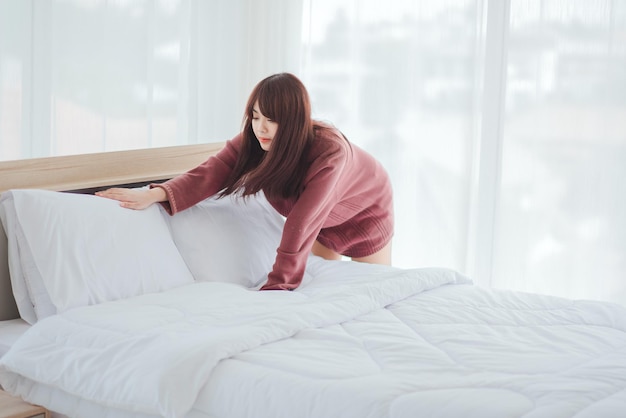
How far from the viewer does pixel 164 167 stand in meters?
3.03

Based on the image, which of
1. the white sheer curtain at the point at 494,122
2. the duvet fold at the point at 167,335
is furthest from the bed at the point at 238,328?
the white sheer curtain at the point at 494,122

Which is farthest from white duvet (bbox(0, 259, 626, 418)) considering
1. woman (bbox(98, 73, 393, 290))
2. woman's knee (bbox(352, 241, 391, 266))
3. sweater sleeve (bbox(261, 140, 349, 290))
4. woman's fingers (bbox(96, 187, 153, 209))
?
woman's knee (bbox(352, 241, 391, 266))

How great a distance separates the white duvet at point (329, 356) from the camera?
1622 mm

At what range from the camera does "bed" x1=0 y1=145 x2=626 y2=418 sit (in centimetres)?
166

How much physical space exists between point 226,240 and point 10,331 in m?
0.73

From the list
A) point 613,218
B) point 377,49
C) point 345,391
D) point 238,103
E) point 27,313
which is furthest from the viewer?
point 238,103

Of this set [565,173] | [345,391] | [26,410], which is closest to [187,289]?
[26,410]

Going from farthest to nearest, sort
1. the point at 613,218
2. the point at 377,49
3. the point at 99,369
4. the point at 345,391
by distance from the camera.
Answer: the point at 377,49, the point at 613,218, the point at 99,369, the point at 345,391

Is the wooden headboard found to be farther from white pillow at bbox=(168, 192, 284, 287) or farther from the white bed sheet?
white pillow at bbox=(168, 192, 284, 287)

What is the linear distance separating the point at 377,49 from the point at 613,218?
1.31 m

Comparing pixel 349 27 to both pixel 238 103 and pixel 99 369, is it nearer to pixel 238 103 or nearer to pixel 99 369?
pixel 238 103

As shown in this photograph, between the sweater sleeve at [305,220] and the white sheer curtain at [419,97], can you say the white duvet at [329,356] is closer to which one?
the sweater sleeve at [305,220]

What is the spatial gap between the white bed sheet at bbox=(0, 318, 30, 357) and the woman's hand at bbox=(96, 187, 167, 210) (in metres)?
0.46

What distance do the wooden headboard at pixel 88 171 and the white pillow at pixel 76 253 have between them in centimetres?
11
